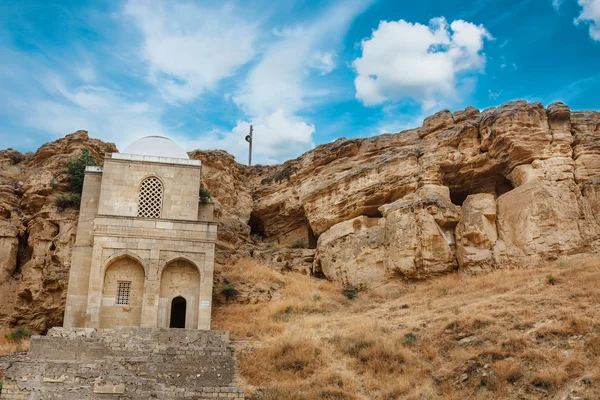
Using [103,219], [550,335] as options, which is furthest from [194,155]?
[550,335]

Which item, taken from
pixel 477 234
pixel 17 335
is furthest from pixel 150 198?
pixel 477 234

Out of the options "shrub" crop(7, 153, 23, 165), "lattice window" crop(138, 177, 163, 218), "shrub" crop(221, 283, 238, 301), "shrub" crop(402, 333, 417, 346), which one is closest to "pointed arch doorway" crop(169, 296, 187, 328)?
"shrub" crop(221, 283, 238, 301)

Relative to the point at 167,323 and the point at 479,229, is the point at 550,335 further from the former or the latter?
the point at 167,323

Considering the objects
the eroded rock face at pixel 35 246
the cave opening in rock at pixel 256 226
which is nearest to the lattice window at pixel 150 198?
the eroded rock face at pixel 35 246

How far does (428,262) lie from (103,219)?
12548 mm

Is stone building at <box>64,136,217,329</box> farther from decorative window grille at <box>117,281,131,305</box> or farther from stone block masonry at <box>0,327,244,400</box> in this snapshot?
stone block masonry at <box>0,327,244,400</box>

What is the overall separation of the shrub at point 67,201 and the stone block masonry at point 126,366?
301 inches

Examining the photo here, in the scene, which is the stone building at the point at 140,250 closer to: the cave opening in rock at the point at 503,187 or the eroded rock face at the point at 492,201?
the eroded rock face at the point at 492,201

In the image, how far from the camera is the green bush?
2052 cm

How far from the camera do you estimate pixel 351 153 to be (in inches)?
1184

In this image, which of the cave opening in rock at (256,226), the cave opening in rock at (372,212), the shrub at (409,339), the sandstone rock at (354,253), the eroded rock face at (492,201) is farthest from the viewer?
the cave opening in rock at (256,226)

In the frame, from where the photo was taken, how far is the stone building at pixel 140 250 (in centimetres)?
2105

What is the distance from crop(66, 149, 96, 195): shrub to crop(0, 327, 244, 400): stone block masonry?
29.2ft

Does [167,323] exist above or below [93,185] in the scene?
below
